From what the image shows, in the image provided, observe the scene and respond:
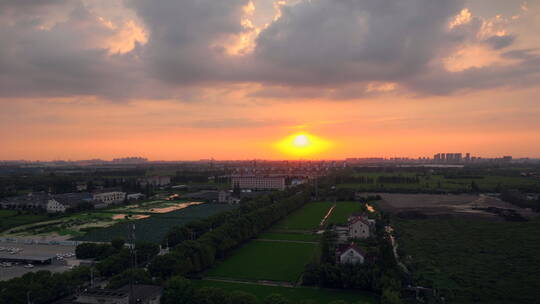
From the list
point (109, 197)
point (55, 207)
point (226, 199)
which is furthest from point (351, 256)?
point (109, 197)

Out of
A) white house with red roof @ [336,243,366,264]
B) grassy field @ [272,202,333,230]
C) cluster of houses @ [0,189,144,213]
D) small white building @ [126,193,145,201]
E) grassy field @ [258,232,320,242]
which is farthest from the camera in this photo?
small white building @ [126,193,145,201]

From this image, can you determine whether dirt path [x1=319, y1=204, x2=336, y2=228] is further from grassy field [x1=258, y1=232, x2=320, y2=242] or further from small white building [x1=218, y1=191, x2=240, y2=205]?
small white building [x1=218, y1=191, x2=240, y2=205]

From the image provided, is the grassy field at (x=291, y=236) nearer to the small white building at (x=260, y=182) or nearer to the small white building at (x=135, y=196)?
the small white building at (x=135, y=196)

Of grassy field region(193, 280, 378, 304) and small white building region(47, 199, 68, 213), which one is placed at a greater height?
small white building region(47, 199, 68, 213)

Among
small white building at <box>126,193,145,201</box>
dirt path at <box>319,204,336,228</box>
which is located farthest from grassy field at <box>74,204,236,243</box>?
small white building at <box>126,193,145,201</box>

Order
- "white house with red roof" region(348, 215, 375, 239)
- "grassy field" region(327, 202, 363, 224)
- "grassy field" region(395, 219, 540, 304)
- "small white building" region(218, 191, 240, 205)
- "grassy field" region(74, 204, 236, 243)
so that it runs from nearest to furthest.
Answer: "grassy field" region(395, 219, 540, 304) → "white house with red roof" region(348, 215, 375, 239) → "grassy field" region(74, 204, 236, 243) → "grassy field" region(327, 202, 363, 224) → "small white building" region(218, 191, 240, 205)

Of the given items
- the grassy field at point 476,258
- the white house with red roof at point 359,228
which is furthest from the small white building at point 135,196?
the grassy field at point 476,258

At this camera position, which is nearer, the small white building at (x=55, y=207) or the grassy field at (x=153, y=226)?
the grassy field at (x=153, y=226)
